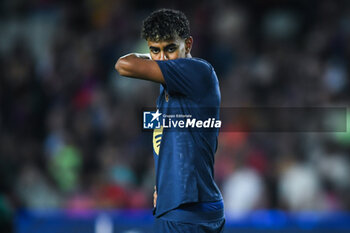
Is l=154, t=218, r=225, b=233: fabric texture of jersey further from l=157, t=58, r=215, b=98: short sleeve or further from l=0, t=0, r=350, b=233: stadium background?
l=0, t=0, r=350, b=233: stadium background

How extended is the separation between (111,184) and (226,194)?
61.3 inches

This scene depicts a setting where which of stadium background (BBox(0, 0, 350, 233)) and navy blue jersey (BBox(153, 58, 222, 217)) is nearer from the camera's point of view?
navy blue jersey (BBox(153, 58, 222, 217))

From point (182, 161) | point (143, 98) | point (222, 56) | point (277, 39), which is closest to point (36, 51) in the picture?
point (143, 98)

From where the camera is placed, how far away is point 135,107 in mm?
8406

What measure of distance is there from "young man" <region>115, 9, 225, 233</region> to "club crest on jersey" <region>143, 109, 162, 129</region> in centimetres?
4

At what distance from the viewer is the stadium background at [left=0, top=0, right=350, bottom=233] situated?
6891 millimetres

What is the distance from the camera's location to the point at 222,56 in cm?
870

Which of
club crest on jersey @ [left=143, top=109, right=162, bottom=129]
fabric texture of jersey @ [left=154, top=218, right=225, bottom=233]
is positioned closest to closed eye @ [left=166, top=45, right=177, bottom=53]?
club crest on jersey @ [left=143, top=109, right=162, bottom=129]

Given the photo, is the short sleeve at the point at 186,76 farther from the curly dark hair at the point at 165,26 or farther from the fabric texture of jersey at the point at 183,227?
the fabric texture of jersey at the point at 183,227

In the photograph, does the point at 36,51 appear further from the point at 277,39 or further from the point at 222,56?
the point at 277,39

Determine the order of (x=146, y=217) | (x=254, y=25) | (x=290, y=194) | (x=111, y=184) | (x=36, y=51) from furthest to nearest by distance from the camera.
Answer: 1. (x=36, y=51)
2. (x=254, y=25)
3. (x=111, y=184)
4. (x=290, y=194)
5. (x=146, y=217)

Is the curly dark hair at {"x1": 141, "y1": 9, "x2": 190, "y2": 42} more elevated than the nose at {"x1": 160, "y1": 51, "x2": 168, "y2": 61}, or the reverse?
the curly dark hair at {"x1": 141, "y1": 9, "x2": 190, "y2": 42}

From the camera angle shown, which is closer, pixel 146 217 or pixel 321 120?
pixel 146 217

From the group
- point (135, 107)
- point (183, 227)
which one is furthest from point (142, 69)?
point (135, 107)
